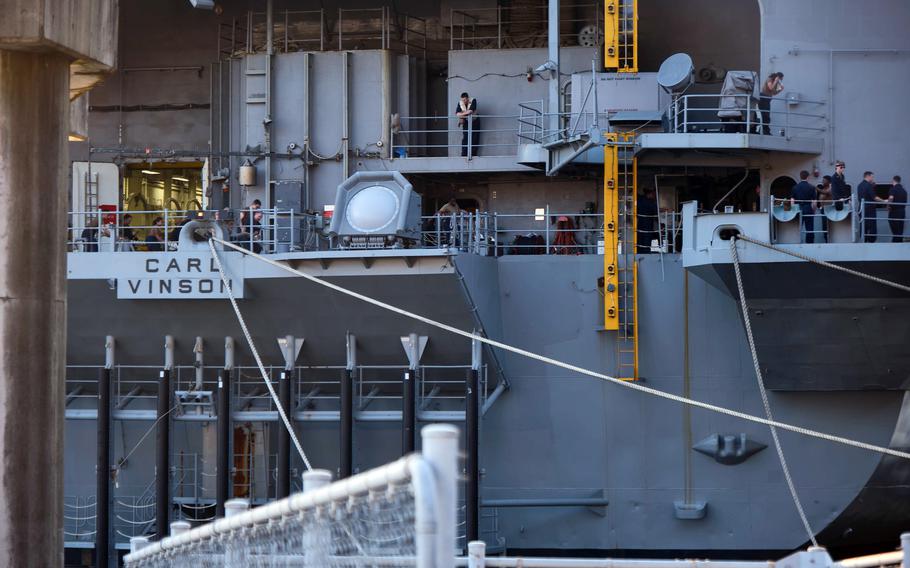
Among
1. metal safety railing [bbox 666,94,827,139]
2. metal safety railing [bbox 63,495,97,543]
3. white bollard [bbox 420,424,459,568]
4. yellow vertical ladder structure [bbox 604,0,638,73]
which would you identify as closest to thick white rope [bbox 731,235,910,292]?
metal safety railing [bbox 666,94,827,139]

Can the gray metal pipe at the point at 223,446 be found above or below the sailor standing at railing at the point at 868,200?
below

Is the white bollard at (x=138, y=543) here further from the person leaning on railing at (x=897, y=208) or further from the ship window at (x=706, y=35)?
the ship window at (x=706, y=35)

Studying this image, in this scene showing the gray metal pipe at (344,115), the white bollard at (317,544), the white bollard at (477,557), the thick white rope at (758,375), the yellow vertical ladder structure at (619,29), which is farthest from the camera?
the gray metal pipe at (344,115)

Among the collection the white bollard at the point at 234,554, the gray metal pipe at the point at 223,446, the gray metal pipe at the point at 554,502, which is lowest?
the gray metal pipe at the point at 554,502

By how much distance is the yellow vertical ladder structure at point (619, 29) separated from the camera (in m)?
20.8

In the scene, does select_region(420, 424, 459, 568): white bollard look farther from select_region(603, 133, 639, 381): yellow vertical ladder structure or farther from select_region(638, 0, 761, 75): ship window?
select_region(638, 0, 761, 75): ship window

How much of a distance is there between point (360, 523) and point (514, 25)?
19252 mm

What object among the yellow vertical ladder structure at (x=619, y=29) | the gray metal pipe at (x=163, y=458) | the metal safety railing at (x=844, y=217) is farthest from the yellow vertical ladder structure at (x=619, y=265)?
the gray metal pipe at (x=163, y=458)

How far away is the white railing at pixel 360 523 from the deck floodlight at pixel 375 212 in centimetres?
1084

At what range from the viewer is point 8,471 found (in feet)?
38.9

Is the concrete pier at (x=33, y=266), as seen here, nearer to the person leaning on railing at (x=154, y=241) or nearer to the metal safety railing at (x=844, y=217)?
the person leaning on railing at (x=154, y=241)

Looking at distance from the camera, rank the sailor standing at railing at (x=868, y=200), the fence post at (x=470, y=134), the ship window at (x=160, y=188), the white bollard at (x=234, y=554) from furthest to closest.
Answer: the ship window at (x=160, y=188) → the fence post at (x=470, y=134) → the sailor standing at railing at (x=868, y=200) → the white bollard at (x=234, y=554)

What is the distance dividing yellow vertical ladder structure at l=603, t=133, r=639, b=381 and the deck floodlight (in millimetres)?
3081

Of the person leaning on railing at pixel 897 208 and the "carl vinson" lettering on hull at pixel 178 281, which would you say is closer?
the person leaning on railing at pixel 897 208
